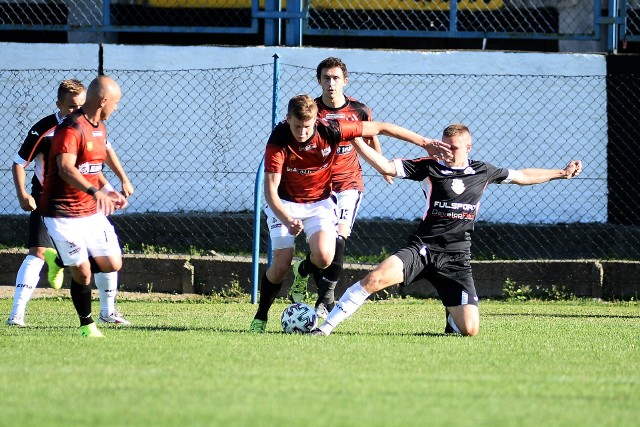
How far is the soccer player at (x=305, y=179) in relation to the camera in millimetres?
8117

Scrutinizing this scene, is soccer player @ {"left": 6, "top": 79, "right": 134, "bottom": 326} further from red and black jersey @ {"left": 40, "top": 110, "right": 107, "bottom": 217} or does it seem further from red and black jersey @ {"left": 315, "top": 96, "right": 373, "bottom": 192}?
red and black jersey @ {"left": 315, "top": 96, "right": 373, "bottom": 192}

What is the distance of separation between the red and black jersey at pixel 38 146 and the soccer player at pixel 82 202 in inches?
43.0

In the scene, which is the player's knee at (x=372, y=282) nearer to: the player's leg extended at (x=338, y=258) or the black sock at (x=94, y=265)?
the player's leg extended at (x=338, y=258)

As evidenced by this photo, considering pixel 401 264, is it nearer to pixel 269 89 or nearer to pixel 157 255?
pixel 157 255

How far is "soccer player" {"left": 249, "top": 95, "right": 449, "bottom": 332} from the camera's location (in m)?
8.12

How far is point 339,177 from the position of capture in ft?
31.0

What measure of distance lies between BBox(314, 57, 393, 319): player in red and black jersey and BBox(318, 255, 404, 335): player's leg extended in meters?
1.23

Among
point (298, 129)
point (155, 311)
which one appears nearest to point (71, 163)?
point (298, 129)

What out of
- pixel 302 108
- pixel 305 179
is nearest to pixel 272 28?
pixel 305 179

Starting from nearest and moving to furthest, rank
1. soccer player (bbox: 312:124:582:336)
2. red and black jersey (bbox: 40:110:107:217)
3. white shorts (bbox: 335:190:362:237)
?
1. red and black jersey (bbox: 40:110:107:217)
2. soccer player (bbox: 312:124:582:336)
3. white shorts (bbox: 335:190:362:237)

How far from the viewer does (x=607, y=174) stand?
13.1 metres

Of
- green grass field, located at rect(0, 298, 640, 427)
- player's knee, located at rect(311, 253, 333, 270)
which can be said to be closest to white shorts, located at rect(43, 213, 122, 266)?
green grass field, located at rect(0, 298, 640, 427)

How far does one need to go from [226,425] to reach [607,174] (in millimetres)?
9523

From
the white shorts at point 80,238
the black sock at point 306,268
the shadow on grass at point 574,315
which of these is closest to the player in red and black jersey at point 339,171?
the black sock at point 306,268
